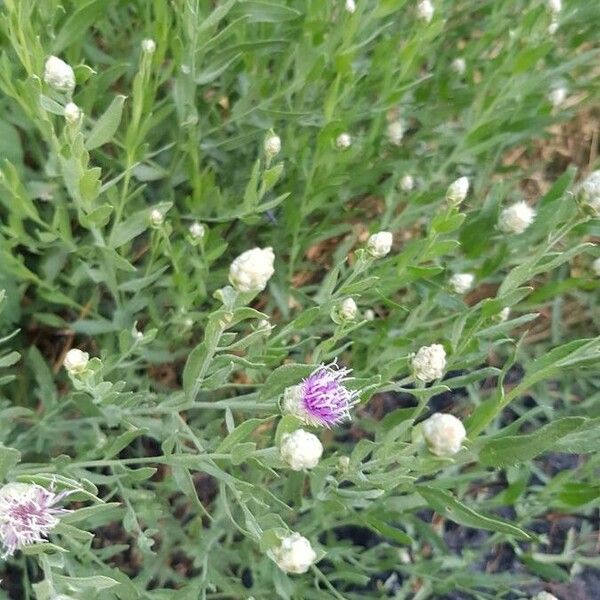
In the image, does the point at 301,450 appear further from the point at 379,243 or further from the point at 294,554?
the point at 379,243

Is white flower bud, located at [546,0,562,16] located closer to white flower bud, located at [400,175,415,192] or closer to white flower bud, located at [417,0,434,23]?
white flower bud, located at [417,0,434,23]

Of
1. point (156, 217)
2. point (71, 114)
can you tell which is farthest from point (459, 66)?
point (71, 114)

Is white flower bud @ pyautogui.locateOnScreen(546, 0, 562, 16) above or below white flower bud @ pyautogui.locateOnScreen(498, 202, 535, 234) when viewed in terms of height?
above

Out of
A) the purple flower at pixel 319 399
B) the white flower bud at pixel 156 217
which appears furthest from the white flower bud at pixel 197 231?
the purple flower at pixel 319 399

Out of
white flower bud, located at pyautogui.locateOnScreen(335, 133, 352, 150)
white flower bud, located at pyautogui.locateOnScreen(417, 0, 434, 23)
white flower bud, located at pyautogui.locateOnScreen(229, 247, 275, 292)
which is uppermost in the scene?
white flower bud, located at pyautogui.locateOnScreen(417, 0, 434, 23)

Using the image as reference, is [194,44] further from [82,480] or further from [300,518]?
[300,518]

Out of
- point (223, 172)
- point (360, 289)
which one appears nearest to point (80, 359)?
point (360, 289)

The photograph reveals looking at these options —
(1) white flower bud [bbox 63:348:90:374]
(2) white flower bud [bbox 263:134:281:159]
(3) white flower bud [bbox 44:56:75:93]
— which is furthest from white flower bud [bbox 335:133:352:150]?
(1) white flower bud [bbox 63:348:90:374]

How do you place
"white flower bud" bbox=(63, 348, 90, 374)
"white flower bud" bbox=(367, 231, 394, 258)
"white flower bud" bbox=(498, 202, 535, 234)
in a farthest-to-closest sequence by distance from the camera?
1. "white flower bud" bbox=(498, 202, 535, 234)
2. "white flower bud" bbox=(367, 231, 394, 258)
3. "white flower bud" bbox=(63, 348, 90, 374)
